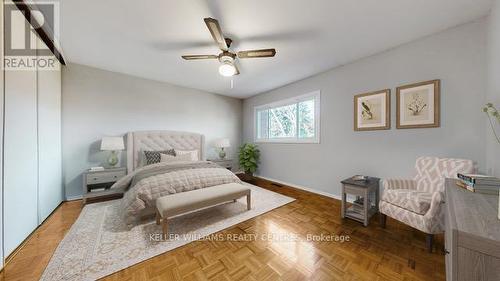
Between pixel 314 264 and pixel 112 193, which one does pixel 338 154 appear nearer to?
pixel 314 264

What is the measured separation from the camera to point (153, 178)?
227 cm

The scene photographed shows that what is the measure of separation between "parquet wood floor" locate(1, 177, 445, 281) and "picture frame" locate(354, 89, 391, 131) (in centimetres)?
145

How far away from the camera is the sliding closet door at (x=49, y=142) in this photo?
7.18ft

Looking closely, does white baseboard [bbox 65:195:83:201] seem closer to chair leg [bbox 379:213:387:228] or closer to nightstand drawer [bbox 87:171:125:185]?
nightstand drawer [bbox 87:171:125:185]

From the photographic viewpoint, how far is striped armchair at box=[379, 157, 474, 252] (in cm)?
163

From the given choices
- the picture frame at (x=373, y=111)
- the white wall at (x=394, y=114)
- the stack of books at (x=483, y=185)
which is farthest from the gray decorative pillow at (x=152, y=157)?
the stack of books at (x=483, y=185)

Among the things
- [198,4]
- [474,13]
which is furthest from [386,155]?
[198,4]

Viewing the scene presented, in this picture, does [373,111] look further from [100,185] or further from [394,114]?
[100,185]

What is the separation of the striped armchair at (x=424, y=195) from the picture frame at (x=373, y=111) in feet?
2.31

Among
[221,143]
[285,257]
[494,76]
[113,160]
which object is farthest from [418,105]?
[113,160]

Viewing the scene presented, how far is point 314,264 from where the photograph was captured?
154 cm

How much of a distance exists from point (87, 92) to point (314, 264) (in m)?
4.56

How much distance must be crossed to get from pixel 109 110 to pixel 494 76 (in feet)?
18.1

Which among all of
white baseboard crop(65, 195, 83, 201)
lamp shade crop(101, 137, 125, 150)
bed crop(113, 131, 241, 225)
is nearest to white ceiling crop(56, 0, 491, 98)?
lamp shade crop(101, 137, 125, 150)
